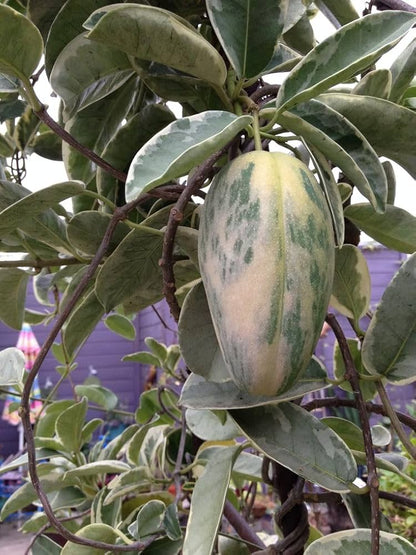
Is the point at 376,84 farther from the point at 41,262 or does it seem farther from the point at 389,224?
the point at 41,262

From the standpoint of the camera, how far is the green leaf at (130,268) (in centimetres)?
44

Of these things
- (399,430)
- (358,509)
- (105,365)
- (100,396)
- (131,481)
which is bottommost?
(105,365)

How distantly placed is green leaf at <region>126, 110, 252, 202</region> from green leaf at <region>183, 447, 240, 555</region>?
0.25 meters

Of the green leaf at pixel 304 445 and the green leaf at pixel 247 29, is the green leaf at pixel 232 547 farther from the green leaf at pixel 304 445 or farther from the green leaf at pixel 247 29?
the green leaf at pixel 247 29

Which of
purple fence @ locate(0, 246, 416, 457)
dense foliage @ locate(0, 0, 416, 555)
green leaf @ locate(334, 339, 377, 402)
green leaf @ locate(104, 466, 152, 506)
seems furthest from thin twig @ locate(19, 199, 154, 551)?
purple fence @ locate(0, 246, 416, 457)

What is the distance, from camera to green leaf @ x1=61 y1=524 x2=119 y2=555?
1.80 ft

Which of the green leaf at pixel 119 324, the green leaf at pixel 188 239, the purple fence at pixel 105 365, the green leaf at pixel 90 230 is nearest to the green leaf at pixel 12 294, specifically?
the green leaf at pixel 90 230

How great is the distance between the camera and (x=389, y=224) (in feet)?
1.46

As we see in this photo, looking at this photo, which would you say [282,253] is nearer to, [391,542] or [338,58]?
[338,58]

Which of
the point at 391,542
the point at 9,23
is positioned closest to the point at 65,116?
the point at 9,23

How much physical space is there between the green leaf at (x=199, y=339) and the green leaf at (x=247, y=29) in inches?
5.6

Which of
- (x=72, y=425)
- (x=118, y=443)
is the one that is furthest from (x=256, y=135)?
(x=118, y=443)

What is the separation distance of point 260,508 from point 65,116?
9.38 ft

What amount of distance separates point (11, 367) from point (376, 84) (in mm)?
436
